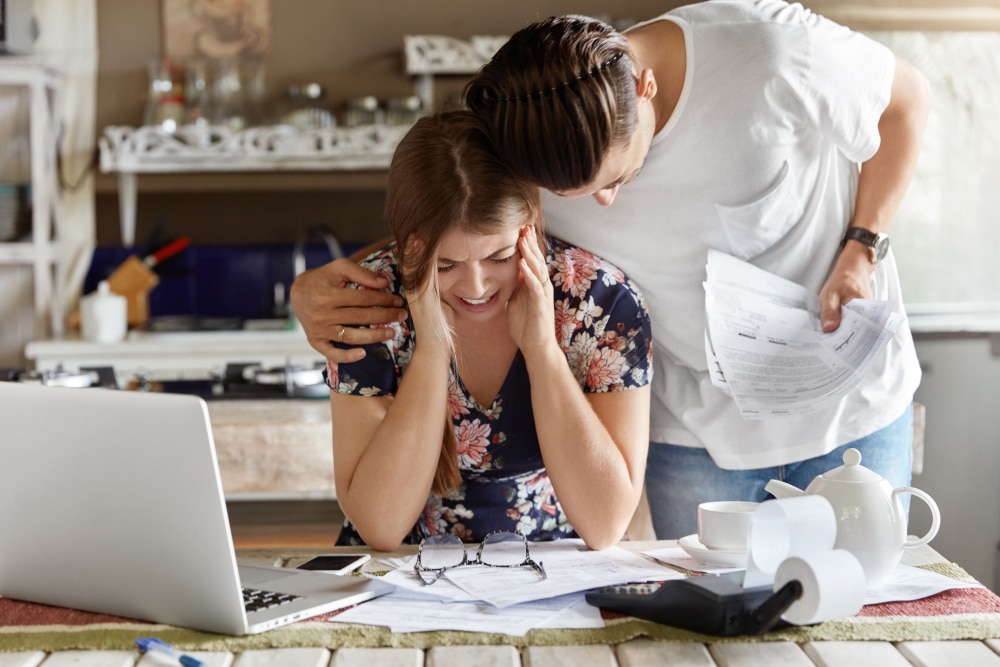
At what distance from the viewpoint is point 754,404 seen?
4.77 ft

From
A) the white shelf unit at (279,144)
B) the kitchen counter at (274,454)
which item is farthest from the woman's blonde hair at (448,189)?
the white shelf unit at (279,144)

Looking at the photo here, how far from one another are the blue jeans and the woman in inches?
6.8

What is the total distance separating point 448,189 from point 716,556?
559 mm

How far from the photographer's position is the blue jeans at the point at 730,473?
1524 mm

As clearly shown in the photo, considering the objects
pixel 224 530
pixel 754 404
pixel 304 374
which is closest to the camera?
pixel 224 530

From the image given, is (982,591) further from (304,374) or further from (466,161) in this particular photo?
(304,374)

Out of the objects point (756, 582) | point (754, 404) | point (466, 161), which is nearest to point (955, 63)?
point (754, 404)

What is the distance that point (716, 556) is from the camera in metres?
1.22

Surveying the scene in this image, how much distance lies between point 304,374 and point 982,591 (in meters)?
1.75

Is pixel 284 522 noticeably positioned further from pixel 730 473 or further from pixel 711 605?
pixel 711 605

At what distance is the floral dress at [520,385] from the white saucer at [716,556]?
0.27 m

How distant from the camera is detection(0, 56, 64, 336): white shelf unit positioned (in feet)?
10.5

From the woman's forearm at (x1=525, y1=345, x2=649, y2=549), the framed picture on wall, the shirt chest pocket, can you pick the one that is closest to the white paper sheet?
the woman's forearm at (x1=525, y1=345, x2=649, y2=549)

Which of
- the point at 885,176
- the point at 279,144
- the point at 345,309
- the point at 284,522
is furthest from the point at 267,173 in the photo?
the point at 885,176
